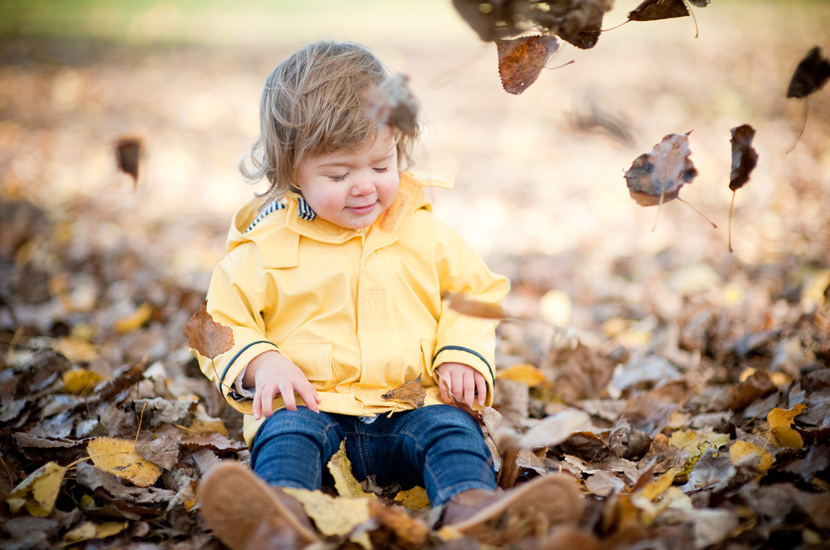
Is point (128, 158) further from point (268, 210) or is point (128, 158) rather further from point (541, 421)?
point (541, 421)

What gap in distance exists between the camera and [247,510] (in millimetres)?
1166

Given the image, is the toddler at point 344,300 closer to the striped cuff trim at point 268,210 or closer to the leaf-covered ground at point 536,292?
the striped cuff trim at point 268,210

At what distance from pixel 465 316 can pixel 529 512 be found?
739 millimetres

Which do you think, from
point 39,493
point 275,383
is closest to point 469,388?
point 275,383

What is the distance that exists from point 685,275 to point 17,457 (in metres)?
3.07

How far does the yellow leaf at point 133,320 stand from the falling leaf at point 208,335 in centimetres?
139

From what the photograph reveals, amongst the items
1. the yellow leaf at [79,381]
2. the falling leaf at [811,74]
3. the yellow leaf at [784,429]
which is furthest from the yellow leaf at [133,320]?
the falling leaf at [811,74]

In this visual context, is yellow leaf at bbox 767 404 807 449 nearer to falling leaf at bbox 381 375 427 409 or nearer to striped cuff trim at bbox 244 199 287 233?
falling leaf at bbox 381 375 427 409

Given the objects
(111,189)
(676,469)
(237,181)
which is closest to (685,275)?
(676,469)

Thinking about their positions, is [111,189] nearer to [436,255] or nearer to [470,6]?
[436,255]

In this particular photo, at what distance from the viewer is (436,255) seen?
1812 millimetres

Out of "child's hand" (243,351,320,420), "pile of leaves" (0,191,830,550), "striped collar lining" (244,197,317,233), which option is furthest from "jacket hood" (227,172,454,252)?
"pile of leaves" (0,191,830,550)

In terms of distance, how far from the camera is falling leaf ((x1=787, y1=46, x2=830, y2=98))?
1378mm

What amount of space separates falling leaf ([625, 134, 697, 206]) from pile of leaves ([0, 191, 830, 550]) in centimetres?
51
